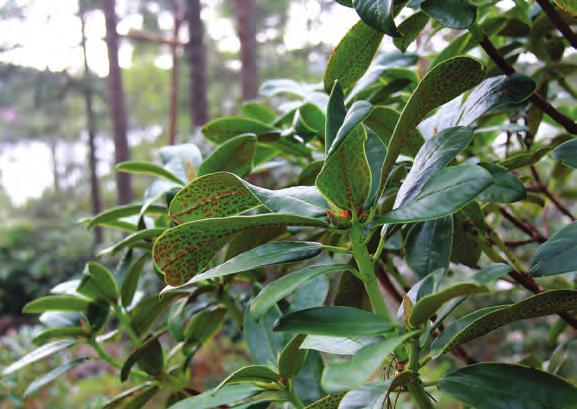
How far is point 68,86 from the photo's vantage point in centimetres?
784

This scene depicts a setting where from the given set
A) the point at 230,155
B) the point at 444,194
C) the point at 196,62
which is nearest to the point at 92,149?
the point at 196,62

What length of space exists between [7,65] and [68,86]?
60.6 inches

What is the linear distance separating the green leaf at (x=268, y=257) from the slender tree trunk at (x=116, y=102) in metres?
5.64

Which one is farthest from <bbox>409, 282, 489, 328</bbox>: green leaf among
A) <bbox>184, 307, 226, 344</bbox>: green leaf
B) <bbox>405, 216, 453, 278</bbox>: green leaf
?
<bbox>184, 307, 226, 344</bbox>: green leaf

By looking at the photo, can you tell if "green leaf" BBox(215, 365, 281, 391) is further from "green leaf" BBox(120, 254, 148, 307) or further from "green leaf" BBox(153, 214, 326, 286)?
"green leaf" BBox(120, 254, 148, 307)

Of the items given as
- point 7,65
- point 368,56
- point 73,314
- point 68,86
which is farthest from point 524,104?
point 7,65

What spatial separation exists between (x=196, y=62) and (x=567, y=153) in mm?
6265

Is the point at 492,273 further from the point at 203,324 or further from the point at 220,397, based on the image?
the point at 203,324

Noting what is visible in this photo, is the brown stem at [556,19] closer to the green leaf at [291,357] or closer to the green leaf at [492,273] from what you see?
the green leaf at [492,273]

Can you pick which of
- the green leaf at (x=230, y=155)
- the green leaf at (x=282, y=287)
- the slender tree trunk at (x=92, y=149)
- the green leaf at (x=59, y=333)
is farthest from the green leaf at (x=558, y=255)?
the slender tree trunk at (x=92, y=149)

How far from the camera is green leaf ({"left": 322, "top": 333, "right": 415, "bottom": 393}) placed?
22 centimetres

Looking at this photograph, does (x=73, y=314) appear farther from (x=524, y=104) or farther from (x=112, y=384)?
(x=112, y=384)

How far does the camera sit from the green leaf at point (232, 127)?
521mm

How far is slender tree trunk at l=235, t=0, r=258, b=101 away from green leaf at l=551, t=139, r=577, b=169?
4839mm
